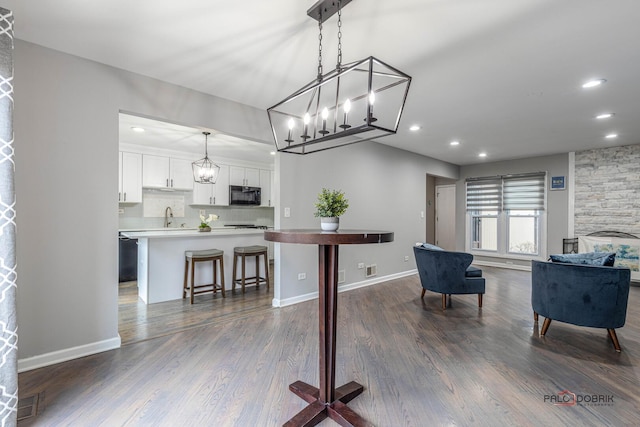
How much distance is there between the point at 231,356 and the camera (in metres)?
2.46

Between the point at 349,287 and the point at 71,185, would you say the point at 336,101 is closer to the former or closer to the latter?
the point at 71,185

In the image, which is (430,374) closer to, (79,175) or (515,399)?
(515,399)

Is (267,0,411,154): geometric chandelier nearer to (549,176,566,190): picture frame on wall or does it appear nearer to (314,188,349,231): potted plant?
(314,188,349,231): potted plant

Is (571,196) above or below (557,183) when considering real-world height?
below

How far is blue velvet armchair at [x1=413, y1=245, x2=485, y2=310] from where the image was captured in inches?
142

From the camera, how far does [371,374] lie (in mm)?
2191

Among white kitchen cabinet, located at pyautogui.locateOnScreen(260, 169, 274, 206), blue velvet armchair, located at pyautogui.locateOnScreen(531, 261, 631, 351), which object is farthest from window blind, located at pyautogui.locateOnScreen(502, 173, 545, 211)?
white kitchen cabinet, located at pyautogui.locateOnScreen(260, 169, 274, 206)

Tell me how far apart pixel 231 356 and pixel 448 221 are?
6845 millimetres

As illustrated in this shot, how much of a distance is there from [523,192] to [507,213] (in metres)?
0.54

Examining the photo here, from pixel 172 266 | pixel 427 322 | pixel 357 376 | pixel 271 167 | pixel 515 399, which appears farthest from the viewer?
pixel 271 167

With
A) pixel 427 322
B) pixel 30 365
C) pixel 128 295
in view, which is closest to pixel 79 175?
pixel 30 365

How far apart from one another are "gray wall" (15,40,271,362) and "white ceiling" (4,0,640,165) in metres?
0.21

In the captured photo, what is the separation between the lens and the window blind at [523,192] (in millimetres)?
6188

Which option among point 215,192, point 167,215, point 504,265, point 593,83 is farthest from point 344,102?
point 504,265
